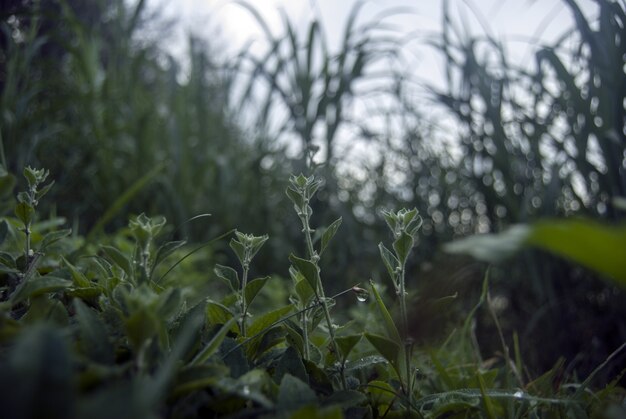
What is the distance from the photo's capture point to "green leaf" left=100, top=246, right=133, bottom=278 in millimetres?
604

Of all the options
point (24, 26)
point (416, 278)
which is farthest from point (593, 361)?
point (24, 26)

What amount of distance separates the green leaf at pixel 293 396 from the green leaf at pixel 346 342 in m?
0.11

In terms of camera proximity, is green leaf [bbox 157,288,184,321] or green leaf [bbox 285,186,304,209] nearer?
green leaf [bbox 157,288,184,321]

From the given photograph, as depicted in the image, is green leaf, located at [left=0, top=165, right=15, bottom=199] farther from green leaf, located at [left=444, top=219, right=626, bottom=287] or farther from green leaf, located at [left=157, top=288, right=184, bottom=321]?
green leaf, located at [left=444, top=219, right=626, bottom=287]

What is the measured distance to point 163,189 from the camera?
2152mm

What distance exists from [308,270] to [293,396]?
143 millimetres

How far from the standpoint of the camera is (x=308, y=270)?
540 millimetres

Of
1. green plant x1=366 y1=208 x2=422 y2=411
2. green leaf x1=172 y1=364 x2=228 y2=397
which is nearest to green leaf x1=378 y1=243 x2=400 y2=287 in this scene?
green plant x1=366 y1=208 x2=422 y2=411

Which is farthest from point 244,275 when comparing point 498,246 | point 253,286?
point 498,246

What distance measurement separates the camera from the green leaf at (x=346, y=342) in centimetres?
54

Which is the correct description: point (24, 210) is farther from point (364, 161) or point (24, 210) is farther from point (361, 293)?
point (364, 161)

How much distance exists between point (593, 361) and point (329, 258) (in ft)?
3.65

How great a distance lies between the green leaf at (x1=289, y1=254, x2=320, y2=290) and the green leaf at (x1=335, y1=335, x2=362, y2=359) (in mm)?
63

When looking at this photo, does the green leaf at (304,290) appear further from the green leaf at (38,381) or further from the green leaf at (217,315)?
the green leaf at (38,381)
